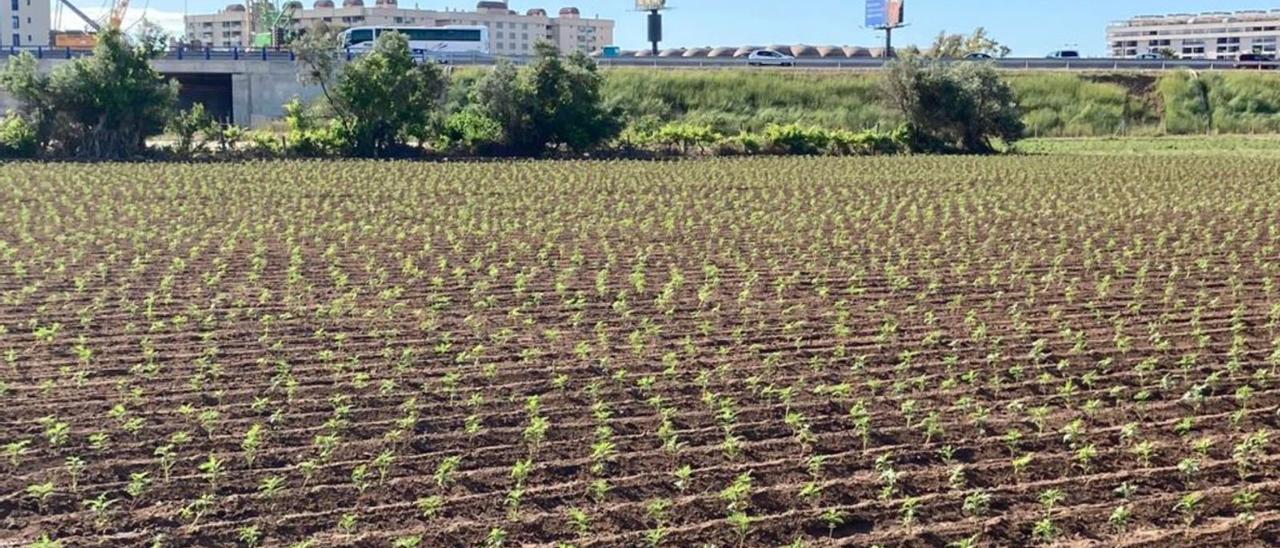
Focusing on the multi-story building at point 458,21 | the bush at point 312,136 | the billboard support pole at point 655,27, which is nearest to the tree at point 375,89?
the bush at point 312,136

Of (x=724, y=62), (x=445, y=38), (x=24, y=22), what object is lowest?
(x=724, y=62)

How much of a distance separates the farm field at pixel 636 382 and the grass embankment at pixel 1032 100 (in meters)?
31.7

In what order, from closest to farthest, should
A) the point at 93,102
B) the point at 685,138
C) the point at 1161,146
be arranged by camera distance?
1. the point at 93,102
2. the point at 685,138
3. the point at 1161,146

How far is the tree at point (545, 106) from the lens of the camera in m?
40.5

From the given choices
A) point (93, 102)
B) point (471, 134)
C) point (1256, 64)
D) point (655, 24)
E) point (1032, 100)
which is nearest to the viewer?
point (93, 102)

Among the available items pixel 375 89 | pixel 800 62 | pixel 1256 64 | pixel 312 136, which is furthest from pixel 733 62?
pixel 1256 64

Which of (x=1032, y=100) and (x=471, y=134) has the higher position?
(x=1032, y=100)

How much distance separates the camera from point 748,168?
33844 millimetres

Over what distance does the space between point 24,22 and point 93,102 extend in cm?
9666

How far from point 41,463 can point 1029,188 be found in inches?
883

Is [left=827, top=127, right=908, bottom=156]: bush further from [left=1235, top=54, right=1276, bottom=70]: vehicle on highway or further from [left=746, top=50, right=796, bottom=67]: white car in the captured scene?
[left=1235, top=54, right=1276, bottom=70]: vehicle on highway

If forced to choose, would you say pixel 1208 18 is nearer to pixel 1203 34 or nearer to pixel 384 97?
pixel 1203 34

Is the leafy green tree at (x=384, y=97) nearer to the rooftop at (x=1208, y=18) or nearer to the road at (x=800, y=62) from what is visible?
the road at (x=800, y=62)

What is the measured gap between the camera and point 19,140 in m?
37.2
